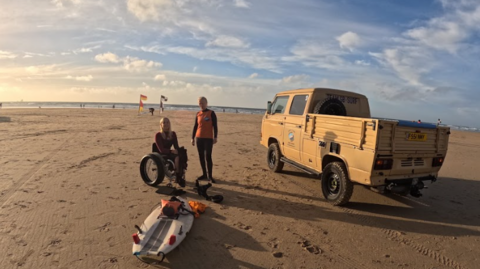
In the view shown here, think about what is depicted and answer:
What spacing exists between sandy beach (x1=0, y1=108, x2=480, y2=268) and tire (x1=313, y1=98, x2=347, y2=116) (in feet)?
6.15

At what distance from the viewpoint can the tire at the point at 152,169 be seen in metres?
5.70

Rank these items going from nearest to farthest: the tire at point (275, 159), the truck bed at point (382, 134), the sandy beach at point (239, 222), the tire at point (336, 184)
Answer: the sandy beach at point (239, 222) < the truck bed at point (382, 134) < the tire at point (336, 184) < the tire at point (275, 159)

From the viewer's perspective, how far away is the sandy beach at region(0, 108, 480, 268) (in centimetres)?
334

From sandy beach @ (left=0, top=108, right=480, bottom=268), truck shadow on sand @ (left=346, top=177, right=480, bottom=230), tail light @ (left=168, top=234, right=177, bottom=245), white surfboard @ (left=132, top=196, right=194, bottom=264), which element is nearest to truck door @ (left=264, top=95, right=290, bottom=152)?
sandy beach @ (left=0, top=108, right=480, bottom=268)

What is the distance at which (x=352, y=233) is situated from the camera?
13.7 feet

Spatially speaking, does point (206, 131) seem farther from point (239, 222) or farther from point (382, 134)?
point (382, 134)

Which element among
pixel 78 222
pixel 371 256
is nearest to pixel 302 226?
pixel 371 256

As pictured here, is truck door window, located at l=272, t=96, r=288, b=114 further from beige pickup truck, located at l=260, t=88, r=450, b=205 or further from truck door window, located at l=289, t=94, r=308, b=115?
beige pickup truck, located at l=260, t=88, r=450, b=205

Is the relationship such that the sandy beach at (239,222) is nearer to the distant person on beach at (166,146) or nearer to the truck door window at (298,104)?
the distant person on beach at (166,146)

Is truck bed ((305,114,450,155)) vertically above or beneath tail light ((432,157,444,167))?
above

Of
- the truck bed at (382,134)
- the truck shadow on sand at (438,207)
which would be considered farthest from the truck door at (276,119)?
the truck shadow on sand at (438,207)

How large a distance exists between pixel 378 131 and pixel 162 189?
434 cm

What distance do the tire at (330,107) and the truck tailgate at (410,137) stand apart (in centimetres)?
177

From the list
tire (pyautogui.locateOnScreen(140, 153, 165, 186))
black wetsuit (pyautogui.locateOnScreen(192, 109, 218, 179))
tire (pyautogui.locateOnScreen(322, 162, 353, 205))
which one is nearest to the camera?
tire (pyautogui.locateOnScreen(322, 162, 353, 205))
